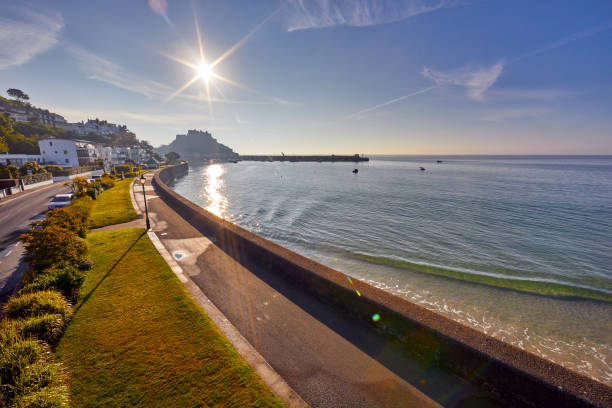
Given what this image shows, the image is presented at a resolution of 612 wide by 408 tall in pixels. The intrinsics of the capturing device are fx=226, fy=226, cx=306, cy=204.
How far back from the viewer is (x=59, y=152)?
214 ft

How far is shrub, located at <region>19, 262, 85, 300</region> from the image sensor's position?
8578 mm

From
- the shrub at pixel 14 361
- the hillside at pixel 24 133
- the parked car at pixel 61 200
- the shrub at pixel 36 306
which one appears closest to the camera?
the shrub at pixel 14 361

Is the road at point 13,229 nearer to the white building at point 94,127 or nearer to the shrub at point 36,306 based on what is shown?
the shrub at point 36,306

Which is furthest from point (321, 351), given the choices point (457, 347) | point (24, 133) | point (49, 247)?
point (24, 133)

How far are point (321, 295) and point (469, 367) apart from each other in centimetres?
528

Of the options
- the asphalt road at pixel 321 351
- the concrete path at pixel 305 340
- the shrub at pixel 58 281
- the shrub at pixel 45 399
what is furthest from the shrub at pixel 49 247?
the shrub at pixel 45 399

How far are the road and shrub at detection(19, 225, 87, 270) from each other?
1913 mm

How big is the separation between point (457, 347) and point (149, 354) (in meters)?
8.91

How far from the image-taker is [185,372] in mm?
6062

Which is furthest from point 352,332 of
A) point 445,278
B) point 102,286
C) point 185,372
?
point 102,286

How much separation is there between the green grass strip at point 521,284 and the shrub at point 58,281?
1702 centimetres

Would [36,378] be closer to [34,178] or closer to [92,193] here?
[92,193]

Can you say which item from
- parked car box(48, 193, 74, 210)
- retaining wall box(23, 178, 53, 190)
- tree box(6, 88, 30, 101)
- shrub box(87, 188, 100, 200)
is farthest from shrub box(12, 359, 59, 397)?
tree box(6, 88, 30, 101)

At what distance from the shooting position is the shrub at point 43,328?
6629mm
